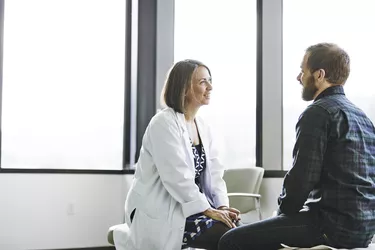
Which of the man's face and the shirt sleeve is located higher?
the man's face

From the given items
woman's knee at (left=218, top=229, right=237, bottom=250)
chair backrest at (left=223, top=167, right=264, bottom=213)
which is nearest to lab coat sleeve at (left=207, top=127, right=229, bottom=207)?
woman's knee at (left=218, top=229, right=237, bottom=250)

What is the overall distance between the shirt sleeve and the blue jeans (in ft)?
0.24

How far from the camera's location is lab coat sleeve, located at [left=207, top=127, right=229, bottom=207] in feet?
7.89

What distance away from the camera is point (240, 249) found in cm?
191

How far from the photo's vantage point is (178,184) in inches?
83.9

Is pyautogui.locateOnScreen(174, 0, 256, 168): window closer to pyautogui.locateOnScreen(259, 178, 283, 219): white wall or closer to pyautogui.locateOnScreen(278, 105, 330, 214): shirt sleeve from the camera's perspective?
pyautogui.locateOnScreen(259, 178, 283, 219): white wall

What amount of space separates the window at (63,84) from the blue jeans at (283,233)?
3.50 metres

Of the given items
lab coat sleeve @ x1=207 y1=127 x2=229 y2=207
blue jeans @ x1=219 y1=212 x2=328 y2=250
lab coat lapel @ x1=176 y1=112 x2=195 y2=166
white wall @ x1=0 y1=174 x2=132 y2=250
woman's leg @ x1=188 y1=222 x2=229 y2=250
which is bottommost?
white wall @ x1=0 y1=174 x2=132 y2=250

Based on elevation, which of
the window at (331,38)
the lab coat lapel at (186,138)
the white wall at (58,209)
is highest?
the window at (331,38)

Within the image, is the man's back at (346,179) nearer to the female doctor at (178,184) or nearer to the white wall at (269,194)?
the female doctor at (178,184)

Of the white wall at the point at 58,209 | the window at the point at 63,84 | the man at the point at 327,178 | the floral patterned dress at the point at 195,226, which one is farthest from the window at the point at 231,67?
the man at the point at 327,178

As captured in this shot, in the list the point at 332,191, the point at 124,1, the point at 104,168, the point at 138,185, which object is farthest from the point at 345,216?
the point at 124,1

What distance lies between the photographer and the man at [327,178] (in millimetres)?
1767

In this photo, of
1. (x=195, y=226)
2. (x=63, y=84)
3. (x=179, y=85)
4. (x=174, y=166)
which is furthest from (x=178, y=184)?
(x=63, y=84)
